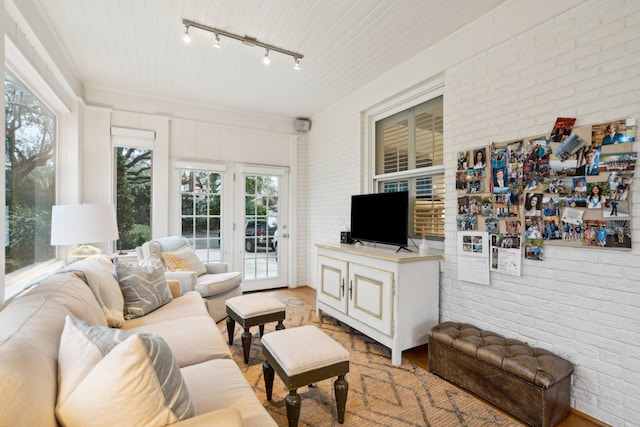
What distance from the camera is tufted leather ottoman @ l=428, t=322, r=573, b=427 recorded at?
5.70ft

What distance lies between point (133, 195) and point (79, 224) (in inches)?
72.1

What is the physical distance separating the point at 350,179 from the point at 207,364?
291cm

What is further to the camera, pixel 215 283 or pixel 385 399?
pixel 215 283

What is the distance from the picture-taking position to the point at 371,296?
109 inches

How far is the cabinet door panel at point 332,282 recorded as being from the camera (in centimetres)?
315

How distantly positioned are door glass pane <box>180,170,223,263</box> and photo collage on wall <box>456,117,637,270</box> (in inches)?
131

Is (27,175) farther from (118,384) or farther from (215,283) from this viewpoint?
(118,384)

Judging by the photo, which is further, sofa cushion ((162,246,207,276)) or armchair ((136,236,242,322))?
sofa cushion ((162,246,207,276))

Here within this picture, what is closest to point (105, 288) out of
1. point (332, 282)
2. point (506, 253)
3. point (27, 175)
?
point (27, 175)

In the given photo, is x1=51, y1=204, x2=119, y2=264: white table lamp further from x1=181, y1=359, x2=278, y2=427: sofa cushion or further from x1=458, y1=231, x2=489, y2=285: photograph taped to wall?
x1=458, y1=231, x2=489, y2=285: photograph taped to wall

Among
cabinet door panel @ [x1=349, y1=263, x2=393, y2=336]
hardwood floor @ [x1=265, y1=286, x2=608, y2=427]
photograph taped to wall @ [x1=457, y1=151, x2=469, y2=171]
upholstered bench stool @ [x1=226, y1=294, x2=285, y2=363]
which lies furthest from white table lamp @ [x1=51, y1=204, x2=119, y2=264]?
photograph taped to wall @ [x1=457, y1=151, x2=469, y2=171]

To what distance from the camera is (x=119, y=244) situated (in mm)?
3916

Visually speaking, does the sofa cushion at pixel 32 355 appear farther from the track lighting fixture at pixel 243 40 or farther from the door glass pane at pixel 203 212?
the door glass pane at pixel 203 212

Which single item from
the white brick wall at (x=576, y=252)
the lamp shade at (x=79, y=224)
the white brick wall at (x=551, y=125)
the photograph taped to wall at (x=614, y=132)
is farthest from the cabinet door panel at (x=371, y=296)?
the lamp shade at (x=79, y=224)
